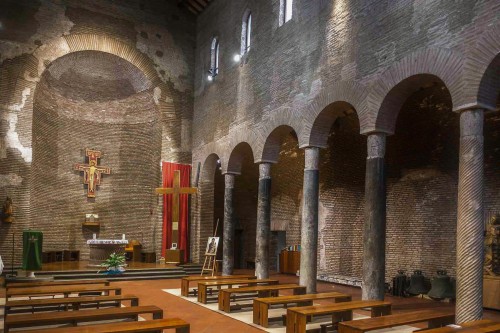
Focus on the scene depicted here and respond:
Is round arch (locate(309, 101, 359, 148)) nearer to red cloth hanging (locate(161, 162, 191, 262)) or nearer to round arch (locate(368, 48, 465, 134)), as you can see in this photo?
round arch (locate(368, 48, 465, 134))

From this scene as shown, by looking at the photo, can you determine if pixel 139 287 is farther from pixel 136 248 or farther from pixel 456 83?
pixel 456 83

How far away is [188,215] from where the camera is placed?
1969cm

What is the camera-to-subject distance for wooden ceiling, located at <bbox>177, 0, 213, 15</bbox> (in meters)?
20.1

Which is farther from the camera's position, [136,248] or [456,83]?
[136,248]

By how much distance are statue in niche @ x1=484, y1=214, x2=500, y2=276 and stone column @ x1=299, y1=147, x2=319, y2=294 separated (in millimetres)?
4027

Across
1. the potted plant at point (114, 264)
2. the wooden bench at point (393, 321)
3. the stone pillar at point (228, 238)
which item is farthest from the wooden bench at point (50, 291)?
the stone pillar at point (228, 238)

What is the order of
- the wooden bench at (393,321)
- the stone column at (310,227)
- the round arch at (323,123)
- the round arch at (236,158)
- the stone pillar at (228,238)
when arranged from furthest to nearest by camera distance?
A: the stone pillar at (228,238)
the round arch at (236,158)
the stone column at (310,227)
the round arch at (323,123)
the wooden bench at (393,321)

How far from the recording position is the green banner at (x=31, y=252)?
48.8 ft

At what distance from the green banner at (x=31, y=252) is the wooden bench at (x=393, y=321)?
11.1 meters

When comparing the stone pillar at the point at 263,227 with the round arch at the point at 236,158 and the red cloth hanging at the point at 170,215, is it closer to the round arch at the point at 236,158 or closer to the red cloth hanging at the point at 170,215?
the round arch at the point at 236,158

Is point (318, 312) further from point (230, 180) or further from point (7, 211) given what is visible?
point (7, 211)

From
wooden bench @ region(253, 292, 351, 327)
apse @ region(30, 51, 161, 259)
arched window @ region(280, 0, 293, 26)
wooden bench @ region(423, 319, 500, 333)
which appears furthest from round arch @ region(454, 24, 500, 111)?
apse @ region(30, 51, 161, 259)

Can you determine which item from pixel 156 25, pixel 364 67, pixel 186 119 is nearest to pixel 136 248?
pixel 186 119

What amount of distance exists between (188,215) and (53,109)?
21.2 ft
